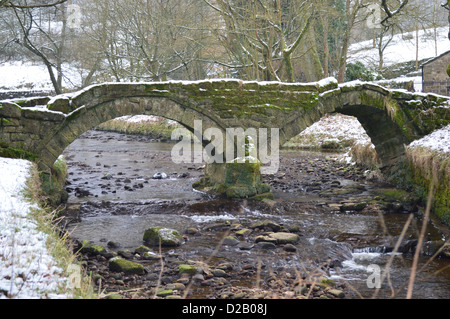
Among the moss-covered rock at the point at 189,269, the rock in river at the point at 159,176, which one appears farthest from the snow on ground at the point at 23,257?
the rock in river at the point at 159,176

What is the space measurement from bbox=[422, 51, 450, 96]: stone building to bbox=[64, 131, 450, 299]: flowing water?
893 cm

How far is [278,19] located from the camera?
16.5 m

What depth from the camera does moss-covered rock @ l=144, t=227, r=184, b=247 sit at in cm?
726

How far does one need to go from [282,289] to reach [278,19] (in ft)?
43.0

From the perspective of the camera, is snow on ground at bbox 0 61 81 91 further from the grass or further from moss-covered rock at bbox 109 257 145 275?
the grass

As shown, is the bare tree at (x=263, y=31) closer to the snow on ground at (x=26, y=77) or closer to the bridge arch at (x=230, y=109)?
the bridge arch at (x=230, y=109)

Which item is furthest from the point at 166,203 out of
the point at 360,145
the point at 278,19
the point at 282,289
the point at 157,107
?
the point at 278,19

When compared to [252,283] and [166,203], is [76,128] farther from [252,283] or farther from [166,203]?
[252,283]

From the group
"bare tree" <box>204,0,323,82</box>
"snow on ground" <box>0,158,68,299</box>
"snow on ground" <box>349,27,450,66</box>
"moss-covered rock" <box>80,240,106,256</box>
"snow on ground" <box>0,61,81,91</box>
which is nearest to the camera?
"snow on ground" <box>0,158,68,299</box>

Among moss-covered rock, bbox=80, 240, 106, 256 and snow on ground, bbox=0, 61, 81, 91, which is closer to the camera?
moss-covered rock, bbox=80, 240, 106, 256

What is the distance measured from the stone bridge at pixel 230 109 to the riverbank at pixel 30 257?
3761 mm

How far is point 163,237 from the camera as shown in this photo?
288 inches

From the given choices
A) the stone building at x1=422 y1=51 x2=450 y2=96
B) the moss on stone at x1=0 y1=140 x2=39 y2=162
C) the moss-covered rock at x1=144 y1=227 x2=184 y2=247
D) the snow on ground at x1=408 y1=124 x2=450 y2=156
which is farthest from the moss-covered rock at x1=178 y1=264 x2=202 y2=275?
the stone building at x1=422 y1=51 x2=450 y2=96

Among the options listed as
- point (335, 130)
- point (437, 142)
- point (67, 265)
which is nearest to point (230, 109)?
point (437, 142)
